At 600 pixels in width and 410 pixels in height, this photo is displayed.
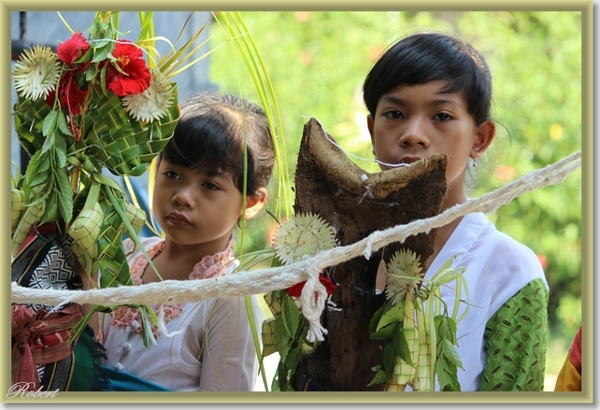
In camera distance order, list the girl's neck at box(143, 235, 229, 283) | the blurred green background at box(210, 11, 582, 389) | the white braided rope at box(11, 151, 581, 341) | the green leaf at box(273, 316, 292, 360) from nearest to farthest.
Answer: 1. the white braided rope at box(11, 151, 581, 341)
2. the green leaf at box(273, 316, 292, 360)
3. the girl's neck at box(143, 235, 229, 283)
4. the blurred green background at box(210, 11, 582, 389)

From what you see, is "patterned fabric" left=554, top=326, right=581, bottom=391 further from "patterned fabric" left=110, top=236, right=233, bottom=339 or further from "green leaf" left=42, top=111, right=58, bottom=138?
"green leaf" left=42, top=111, right=58, bottom=138

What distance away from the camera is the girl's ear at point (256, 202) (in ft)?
4.04

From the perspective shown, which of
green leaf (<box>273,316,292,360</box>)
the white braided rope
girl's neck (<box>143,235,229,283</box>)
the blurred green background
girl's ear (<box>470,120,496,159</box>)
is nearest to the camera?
the white braided rope

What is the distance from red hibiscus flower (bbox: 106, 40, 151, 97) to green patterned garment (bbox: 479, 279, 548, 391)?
0.56 meters

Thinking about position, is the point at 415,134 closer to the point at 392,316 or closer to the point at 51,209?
the point at 392,316

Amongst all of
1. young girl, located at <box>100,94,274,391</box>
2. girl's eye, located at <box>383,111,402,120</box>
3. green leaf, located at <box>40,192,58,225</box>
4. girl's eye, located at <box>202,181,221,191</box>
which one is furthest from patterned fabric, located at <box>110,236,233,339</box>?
girl's eye, located at <box>383,111,402,120</box>

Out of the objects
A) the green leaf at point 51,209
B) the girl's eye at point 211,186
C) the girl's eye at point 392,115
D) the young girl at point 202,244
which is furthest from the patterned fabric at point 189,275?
the girl's eye at point 392,115

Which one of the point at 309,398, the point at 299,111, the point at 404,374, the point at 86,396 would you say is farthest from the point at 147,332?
the point at 299,111

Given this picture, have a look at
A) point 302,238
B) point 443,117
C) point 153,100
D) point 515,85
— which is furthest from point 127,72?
point 515,85

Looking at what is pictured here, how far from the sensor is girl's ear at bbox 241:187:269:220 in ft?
4.04

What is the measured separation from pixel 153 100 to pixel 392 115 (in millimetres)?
326

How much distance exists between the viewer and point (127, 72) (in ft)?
3.16

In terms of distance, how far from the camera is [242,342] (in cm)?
111

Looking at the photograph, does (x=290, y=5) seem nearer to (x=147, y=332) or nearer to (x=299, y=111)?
(x=147, y=332)
